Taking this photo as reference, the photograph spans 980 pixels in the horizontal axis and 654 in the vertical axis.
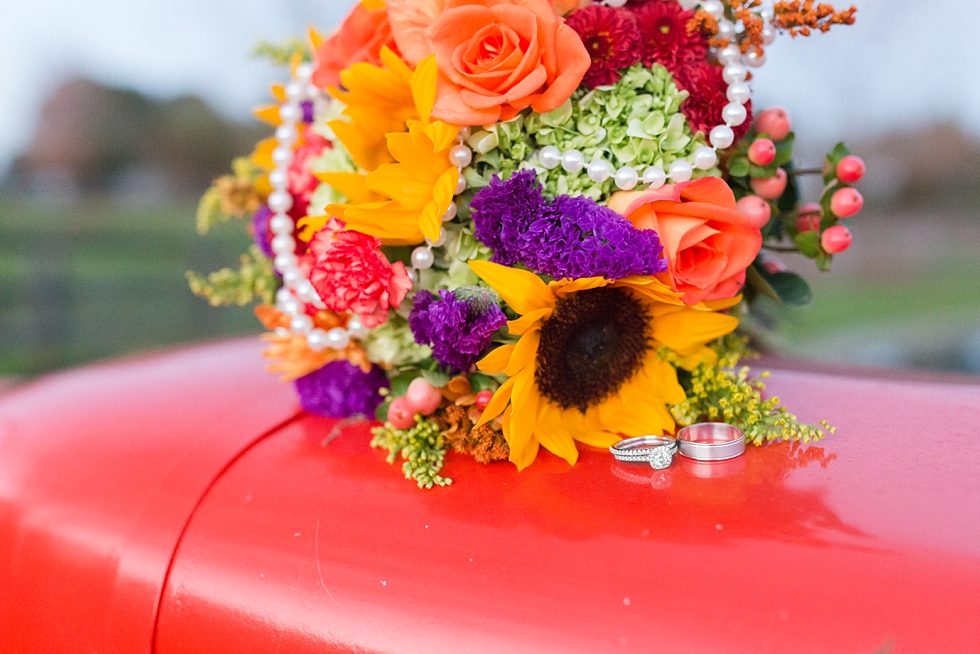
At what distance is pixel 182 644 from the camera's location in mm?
829

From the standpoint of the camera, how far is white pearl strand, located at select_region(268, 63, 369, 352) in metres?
1.10

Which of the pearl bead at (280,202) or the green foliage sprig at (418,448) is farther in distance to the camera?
the pearl bead at (280,202)

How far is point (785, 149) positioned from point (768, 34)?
17 centimetres

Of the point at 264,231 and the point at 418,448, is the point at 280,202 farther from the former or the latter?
the point at 418,448

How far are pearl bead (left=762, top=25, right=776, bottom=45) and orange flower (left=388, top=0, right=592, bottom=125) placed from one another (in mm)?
316

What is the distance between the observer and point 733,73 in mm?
984

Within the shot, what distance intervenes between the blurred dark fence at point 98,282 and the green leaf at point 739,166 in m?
4.52

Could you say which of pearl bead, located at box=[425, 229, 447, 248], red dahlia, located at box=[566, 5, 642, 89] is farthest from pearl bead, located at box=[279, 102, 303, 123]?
red dahlia, located at box=[566, 5, 642, 89]

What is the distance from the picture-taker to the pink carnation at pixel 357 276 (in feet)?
3.16

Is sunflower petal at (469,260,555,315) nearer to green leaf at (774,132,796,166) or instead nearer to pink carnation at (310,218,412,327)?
pink carnation at (310,218,412,327)

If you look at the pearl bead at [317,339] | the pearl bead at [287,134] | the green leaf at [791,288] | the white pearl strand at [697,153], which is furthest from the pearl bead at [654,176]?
the pearl bead at [287,134]

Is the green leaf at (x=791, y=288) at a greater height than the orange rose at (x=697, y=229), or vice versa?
the orange rose at (x=697, y=229)

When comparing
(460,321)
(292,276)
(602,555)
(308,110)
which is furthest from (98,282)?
(602,555)

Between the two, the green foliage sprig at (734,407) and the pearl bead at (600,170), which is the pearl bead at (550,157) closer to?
the pearl bead at (600,170)
